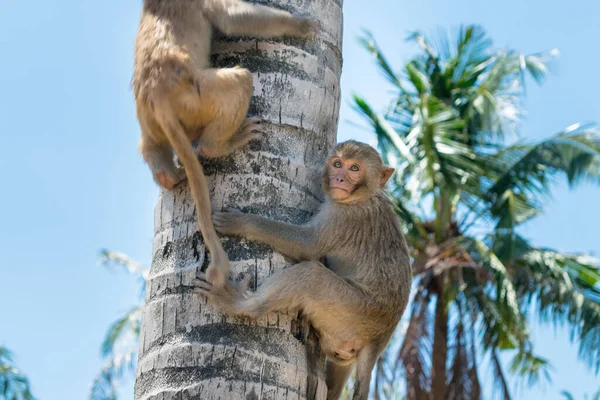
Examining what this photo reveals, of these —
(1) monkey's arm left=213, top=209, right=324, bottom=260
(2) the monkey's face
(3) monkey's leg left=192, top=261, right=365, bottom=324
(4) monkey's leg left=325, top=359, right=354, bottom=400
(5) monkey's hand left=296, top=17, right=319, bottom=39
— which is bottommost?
(4) monkey's leg left=325, top=359, right=354, bottom=400

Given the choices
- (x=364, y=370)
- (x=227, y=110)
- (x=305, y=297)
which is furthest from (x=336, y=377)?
(x=227, y=110)

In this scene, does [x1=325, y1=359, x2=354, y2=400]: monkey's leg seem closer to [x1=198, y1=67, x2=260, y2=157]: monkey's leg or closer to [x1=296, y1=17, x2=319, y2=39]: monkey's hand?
[x1=198, y1=67, x2=260, y2=157]: monkey's leg

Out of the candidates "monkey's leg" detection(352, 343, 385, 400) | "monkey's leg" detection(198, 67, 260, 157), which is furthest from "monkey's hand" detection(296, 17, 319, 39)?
"monkey's leg" detection(352, 343, 385, 400)

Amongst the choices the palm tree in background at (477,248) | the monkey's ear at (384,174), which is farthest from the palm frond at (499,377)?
the monkey's ear at (384,174)

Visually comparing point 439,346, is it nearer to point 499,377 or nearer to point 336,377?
point 499,377

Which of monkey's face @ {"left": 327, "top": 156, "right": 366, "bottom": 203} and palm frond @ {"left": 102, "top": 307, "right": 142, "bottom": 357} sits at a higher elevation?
monkey's face @ {"left": 327, "top": 156, "right": 366, "bottom": 203}

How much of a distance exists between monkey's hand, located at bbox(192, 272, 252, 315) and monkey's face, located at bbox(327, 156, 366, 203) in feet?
3.95

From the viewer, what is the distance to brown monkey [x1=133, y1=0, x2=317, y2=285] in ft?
16.2

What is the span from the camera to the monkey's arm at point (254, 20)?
5.25 metres

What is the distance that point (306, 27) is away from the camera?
211 inches

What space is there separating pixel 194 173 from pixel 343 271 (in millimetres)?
1196

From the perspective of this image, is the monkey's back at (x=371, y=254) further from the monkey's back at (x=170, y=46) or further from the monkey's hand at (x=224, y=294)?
the monkey's back at (x=170, y=46)

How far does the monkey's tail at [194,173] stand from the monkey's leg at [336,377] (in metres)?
1.17

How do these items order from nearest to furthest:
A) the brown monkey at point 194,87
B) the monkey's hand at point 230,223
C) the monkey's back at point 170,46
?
the monkey's hand at point 230,223 < the brown monkey at point 194,87 < the monkey's back at point 170,46
